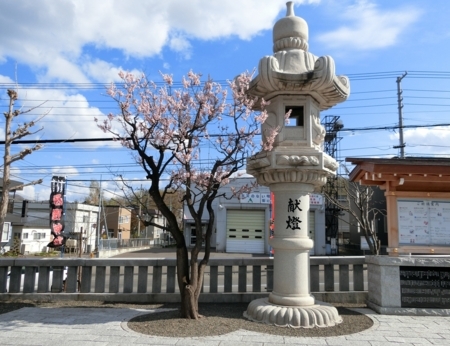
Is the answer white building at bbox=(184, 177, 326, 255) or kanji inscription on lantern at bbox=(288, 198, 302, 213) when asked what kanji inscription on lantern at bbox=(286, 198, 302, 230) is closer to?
kanji inscription on lantern at bbox=(288, 198, 302, 213)

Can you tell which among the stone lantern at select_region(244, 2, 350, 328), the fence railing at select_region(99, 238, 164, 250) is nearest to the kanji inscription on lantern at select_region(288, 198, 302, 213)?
the stone lantern at select_region(244, 2, 350, 328)

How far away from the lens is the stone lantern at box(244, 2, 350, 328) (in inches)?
258

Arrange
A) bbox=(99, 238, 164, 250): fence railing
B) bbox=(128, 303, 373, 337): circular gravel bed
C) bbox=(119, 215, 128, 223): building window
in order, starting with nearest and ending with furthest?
bbox=(128, 303, 373, 337): circular gravel bed
bbox=(99, 238, 164, 250): fence railing
bbox=(119, 215, 128, 223): building window

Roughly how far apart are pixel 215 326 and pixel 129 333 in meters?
1.41

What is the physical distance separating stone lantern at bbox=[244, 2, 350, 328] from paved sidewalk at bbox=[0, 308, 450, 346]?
0.76 metres

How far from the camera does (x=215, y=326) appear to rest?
20.3 ft

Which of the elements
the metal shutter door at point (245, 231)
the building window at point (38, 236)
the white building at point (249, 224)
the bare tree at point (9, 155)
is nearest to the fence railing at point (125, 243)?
the building window at point (38, 236)

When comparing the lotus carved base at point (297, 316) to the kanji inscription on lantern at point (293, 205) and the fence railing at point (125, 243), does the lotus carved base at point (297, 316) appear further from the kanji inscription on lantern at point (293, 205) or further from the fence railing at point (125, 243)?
the fence railing at point (125, 243)

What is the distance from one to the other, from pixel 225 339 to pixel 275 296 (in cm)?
150

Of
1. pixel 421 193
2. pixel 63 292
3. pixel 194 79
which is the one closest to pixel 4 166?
pixel 63 292

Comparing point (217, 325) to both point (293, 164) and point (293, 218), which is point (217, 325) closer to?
point (293, 218)

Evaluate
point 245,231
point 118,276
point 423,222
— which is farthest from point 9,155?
point 245,231

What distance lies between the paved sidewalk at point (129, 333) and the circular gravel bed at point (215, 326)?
18cm

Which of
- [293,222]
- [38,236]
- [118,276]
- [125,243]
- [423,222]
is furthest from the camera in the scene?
[125,243]
